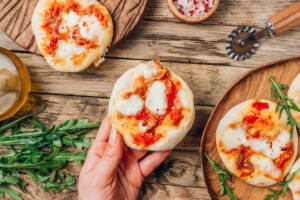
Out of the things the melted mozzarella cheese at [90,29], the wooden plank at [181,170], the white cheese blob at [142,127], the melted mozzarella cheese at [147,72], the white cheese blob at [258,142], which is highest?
the melted mozzarella cheese at [90,29]

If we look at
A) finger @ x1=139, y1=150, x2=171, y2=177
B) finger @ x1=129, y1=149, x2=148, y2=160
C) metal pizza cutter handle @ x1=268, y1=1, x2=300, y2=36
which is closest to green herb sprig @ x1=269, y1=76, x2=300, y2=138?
metal pizza cutter handle @ x1=268, y1=1, x2=300, y2=36

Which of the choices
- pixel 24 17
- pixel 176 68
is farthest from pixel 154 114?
pixel 24 17

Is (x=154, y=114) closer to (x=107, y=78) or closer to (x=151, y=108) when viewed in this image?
(x=151, y=108)

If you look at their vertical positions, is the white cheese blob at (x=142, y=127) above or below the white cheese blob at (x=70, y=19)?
below

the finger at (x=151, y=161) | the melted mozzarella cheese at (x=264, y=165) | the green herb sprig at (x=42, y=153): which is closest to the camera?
the melted mozzarella cheese at (x=264, y=165)

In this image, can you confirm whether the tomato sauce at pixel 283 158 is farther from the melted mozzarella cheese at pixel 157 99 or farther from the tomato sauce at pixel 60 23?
the tomato sauce at pixel 60 23

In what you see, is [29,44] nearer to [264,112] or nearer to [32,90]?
[32,90]

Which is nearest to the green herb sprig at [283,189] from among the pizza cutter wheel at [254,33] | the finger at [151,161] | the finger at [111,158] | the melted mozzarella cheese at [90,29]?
the finger at [151,161]
